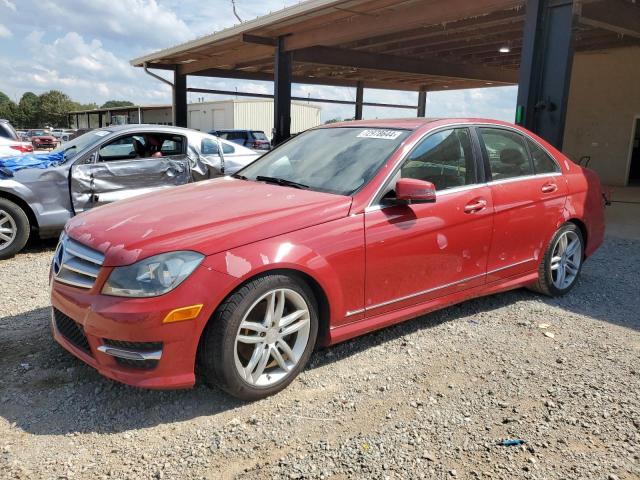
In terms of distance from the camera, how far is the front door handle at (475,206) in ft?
12.4

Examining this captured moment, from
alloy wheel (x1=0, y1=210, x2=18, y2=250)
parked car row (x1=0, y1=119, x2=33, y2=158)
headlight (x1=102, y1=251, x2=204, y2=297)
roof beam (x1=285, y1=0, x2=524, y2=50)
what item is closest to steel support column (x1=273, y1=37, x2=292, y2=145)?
roof beam (x1=285, y1=0, x2=524, y2=50)

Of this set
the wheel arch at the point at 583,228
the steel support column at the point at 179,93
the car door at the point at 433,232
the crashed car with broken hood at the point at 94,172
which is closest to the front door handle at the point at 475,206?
the car door at the point at 433,232

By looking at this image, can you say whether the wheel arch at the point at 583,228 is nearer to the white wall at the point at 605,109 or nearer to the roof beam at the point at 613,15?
the roof beam at the point at 613,15

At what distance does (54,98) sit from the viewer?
85.2 meters

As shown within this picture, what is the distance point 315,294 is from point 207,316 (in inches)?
27.7

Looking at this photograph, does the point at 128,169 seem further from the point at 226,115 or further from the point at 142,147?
the point at 226,115

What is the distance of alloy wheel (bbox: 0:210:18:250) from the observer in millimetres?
5992

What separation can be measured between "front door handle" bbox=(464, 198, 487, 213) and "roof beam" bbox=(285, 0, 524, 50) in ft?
17.4

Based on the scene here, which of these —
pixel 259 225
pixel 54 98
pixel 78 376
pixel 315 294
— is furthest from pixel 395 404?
pixel 54 98

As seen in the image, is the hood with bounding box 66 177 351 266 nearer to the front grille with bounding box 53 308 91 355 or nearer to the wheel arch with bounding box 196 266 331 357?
the wheel arch with bounding box 196 266 331 357

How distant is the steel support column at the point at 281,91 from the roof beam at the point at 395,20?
26 cm

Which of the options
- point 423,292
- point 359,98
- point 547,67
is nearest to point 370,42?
point 547,67

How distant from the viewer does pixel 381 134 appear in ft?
12.6

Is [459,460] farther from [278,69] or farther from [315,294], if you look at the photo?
[278,69]
